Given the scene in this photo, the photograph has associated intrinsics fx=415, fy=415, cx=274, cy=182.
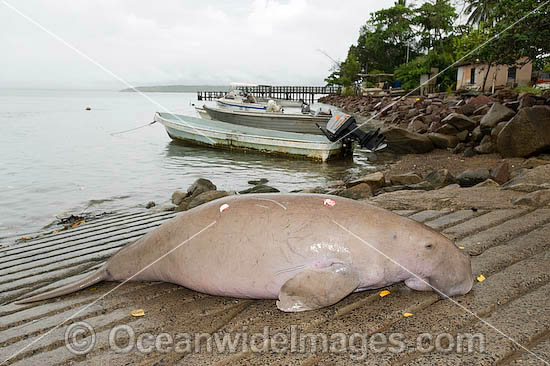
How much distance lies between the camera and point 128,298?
3598 millimetres

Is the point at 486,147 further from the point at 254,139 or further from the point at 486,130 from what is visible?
the point at 254,139

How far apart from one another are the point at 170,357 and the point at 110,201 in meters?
11.5

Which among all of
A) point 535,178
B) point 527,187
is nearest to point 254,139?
point 535,178

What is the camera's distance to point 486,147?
1603 centimetres

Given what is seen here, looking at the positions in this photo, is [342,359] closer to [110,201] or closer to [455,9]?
[110,201]

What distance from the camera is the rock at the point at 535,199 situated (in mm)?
5498

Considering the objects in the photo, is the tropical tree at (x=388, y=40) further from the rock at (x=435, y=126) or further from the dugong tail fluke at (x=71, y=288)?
the dugong tail fluke at (x=71, y=288)

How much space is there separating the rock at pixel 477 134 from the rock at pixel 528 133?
3.09 meters

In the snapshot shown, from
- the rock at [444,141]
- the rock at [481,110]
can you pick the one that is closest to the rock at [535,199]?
the rock at [444,141]

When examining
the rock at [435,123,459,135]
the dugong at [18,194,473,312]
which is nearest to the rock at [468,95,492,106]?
the rock at [435,123,459,135]

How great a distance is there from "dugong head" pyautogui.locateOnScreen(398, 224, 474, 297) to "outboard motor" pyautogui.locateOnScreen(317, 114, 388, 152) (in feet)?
49.2

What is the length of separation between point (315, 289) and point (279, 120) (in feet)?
79.0

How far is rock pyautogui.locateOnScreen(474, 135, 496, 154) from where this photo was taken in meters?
15.9

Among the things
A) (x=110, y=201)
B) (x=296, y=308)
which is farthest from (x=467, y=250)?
(x=110, y=201)
